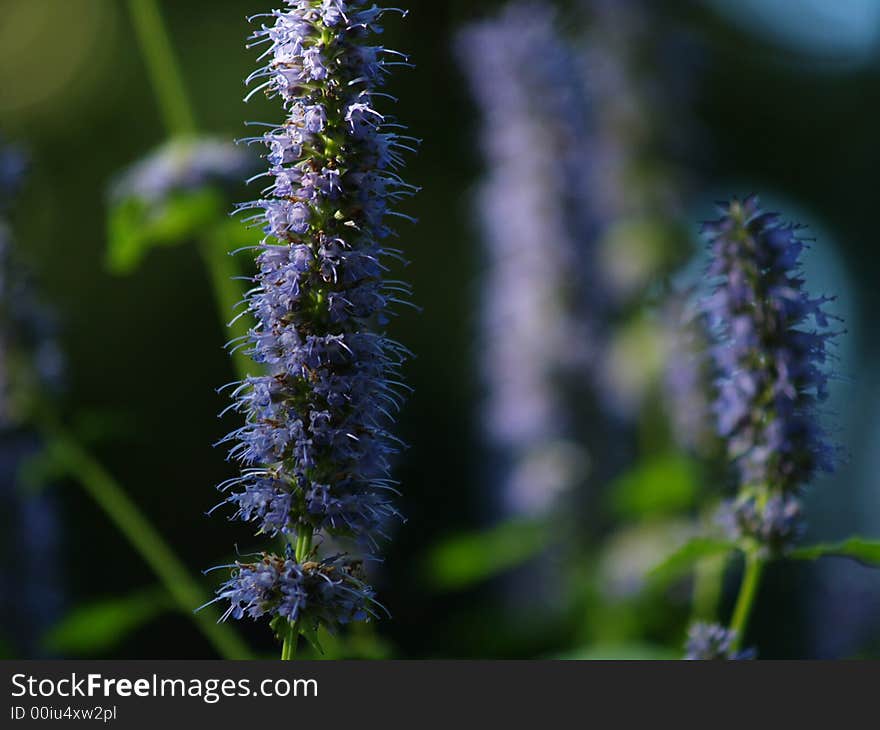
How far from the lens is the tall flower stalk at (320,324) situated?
1.89 m

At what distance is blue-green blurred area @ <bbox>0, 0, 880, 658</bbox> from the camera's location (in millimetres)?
3945

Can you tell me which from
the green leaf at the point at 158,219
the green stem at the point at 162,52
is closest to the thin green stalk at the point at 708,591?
the green leaf at the point at 158,219

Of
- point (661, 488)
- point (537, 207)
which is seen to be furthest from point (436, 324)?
point (661, 488)

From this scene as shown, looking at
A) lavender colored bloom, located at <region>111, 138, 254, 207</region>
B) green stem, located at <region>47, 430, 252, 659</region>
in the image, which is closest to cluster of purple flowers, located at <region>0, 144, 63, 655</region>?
green stem, located at <region>47, 430, 252, 659</region>

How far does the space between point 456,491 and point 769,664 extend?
12.7ft

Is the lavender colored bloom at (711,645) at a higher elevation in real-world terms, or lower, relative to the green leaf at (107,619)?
lower

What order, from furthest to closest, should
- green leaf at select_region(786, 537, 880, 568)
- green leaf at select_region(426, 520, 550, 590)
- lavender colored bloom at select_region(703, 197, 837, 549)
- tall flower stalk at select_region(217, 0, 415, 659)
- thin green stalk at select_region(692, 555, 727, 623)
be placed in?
green leaf at select_region(426, 520, 550, 590) < thin green stalk at select_region(692, 555, 727, 623) < lavender colored bloom at select_region(703, 197, 837, 549) < green leaf at select_region(786, 537, 880, 568) < tall flower stalk at select_region(217, 0, 415, 659)

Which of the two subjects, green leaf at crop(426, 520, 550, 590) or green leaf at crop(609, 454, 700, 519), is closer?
green leaf at crop(609, 454, 700, 519)

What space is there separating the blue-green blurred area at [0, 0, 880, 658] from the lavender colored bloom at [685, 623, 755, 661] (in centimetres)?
136

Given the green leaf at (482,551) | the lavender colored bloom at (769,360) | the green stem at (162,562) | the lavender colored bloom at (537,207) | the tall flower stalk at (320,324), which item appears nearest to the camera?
the tall flower stalk at (320,324)

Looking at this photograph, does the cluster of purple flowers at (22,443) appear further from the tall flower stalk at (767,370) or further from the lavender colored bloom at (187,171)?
the tall flower stalk at (767,370)

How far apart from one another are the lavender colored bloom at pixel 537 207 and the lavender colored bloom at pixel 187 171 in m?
1.54

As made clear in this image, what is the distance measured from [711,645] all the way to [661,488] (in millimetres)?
1413

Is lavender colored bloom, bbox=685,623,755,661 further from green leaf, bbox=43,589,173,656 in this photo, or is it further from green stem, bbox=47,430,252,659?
green leaf, bbox=43,589,173,656
